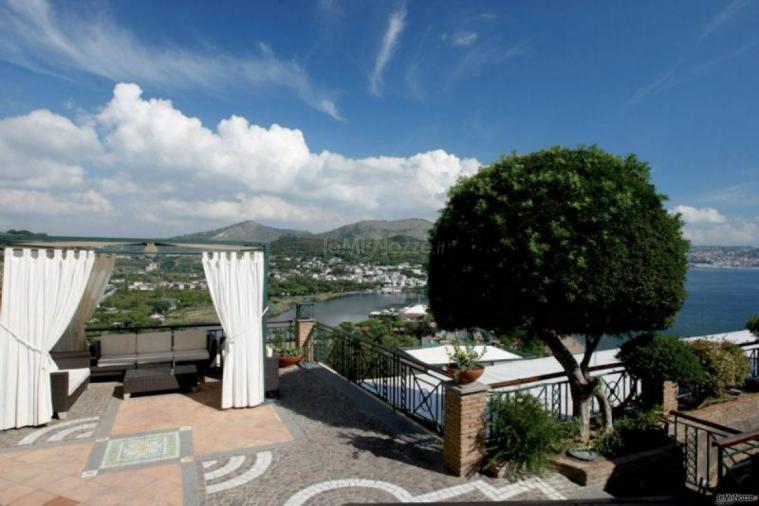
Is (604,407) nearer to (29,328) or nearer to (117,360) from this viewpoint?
(29,328)

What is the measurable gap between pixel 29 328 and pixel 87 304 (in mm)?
2786

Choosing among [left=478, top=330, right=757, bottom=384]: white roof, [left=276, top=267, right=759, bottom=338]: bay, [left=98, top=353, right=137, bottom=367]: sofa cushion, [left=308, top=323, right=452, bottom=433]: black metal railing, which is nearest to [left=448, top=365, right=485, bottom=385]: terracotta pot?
[left=308, top=323, right=452, bottom=433]: black metal railing

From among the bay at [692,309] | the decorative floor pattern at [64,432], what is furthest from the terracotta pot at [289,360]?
the decorative floor pattern at [64,432]

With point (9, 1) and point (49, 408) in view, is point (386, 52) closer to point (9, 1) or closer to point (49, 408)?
point (9, 1)

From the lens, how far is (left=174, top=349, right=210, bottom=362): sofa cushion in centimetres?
778

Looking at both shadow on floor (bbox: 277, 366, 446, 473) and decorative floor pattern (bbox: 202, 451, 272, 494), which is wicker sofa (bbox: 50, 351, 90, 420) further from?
shadow on floor (bbox: 277, 366, 446, 473)

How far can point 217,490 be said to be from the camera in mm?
3910

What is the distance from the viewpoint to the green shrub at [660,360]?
17.7ft

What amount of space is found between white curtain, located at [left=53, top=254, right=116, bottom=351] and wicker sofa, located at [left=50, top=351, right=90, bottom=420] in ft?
1.50

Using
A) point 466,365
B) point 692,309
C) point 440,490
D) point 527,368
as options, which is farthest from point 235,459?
point 692,309

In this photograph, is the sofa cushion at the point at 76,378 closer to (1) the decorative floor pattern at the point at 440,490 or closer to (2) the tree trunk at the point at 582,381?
(1) the decorative floor pattern at the point at 440,490

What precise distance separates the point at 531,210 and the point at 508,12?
6.45 meters

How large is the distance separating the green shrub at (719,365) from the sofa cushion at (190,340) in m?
8.88

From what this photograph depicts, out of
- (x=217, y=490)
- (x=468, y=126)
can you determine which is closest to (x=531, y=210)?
(x=217, y=490)
